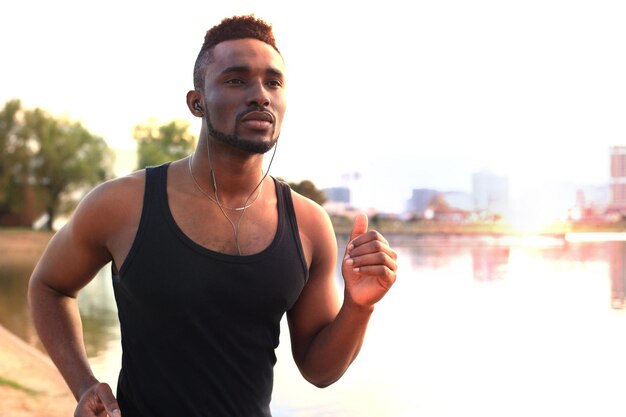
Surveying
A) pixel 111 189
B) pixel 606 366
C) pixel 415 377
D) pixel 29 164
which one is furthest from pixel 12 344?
pixel 29 164

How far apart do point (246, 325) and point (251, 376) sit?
0.15 m

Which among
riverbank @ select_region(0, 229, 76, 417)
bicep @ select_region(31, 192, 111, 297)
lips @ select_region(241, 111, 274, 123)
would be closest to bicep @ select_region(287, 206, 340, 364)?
lips @ select_region(241, 111, 274, 123)

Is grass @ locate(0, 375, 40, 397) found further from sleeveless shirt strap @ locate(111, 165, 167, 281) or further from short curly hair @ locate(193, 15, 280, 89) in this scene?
short curly hair @ locate(193, 15, 280, 89)

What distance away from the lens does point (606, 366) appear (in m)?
17.3

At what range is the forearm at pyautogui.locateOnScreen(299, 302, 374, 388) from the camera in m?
2.21

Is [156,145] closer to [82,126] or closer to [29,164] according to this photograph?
[82,126]

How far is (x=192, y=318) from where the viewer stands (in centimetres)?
206

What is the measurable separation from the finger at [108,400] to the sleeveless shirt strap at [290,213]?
62 cm

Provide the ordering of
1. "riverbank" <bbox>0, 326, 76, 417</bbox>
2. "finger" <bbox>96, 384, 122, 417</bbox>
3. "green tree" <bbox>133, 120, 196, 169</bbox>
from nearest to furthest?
"finger" <bbox>96, 384, 122, 417</bbox>
"riverbank" <bbox>0, 326, 76, 417</bbox>
"green tree" <bbox>133, 120, 196, 169</bbox>

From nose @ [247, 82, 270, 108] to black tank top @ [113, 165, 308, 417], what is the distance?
1.23ft

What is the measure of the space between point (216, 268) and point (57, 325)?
2.03 ft

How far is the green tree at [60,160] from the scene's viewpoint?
169 ft

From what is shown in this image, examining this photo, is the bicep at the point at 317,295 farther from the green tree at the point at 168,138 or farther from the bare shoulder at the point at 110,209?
the green tree at the point at 168,138

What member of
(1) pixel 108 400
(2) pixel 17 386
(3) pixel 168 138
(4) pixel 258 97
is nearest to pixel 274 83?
(4) pixel 258 97
